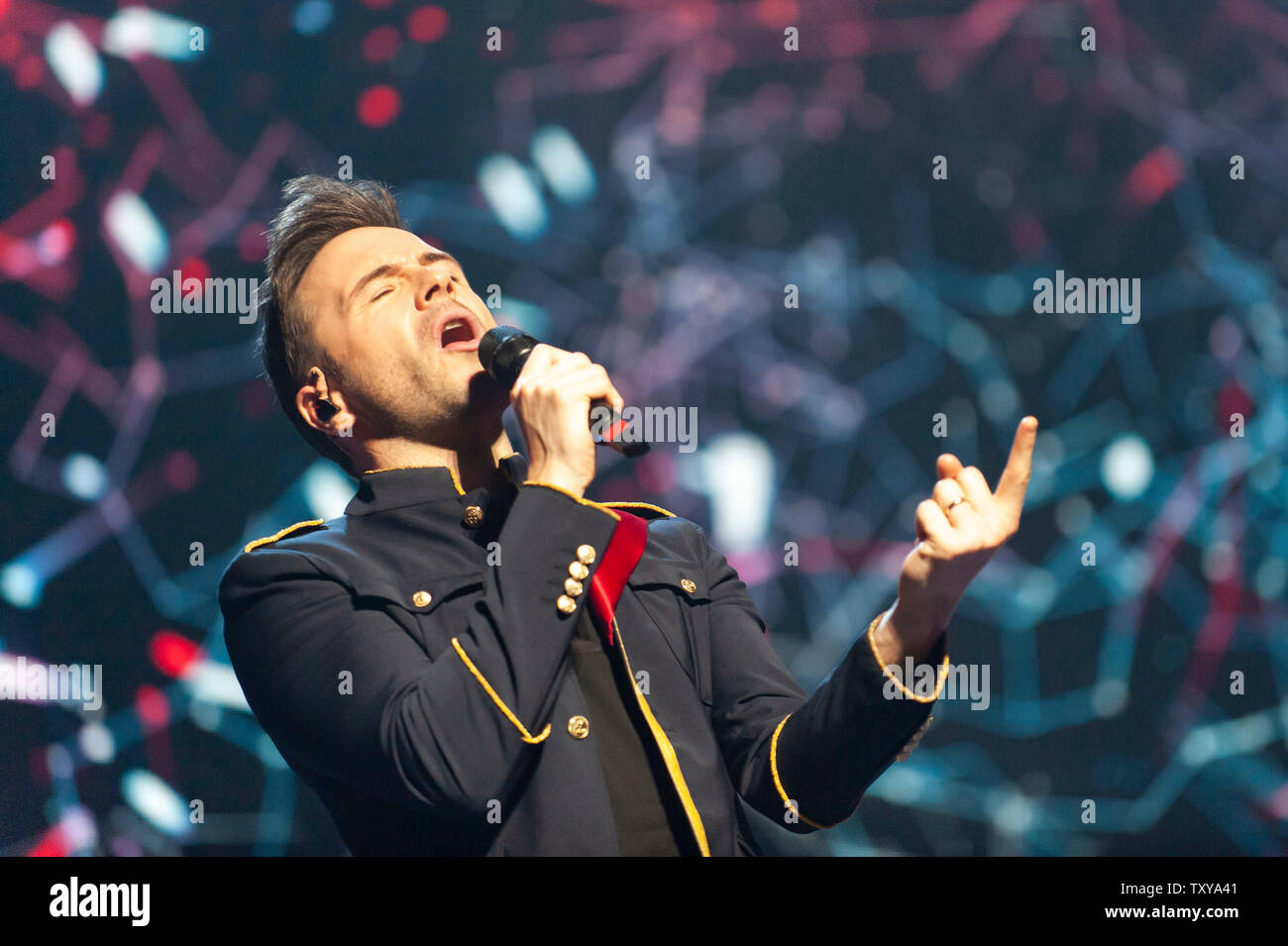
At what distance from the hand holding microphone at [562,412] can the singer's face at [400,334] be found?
203 mm

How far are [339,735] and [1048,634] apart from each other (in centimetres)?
192

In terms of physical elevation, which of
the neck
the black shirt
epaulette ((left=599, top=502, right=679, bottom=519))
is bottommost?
the black shirt

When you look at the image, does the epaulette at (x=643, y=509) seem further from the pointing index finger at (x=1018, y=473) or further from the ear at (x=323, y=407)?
the pointing index finger at (x=1018, y=473)

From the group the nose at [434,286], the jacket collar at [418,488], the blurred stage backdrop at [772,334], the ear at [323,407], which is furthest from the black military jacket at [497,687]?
the blurred stage backdrop at [772,334]

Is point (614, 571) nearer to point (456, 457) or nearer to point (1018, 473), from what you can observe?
point (456, 457)

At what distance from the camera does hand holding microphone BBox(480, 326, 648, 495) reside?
1.28 metres

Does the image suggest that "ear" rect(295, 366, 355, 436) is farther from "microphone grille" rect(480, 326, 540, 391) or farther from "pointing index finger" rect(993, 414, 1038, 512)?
"pointing index finger" rect(993, 414, 1038, 512)

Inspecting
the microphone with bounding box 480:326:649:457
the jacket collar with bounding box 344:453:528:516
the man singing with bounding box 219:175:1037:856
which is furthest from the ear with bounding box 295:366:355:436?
the microphone with bounding box 480:326:649:457

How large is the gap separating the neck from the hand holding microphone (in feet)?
0.85

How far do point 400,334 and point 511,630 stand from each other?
0.53m

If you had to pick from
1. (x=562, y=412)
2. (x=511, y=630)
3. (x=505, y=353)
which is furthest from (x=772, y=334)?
(x=511, y=630)

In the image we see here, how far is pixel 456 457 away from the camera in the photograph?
1.58m

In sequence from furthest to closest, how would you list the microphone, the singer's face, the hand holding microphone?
1. the singer's face
2. the microphone
3. the hand holding microphone

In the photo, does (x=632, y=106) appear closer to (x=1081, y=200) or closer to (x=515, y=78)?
(x=515, y=78)
